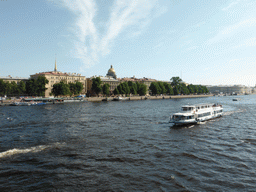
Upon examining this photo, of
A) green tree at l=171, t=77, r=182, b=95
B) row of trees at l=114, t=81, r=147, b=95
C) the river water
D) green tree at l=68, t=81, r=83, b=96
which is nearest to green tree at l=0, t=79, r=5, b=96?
green tree at l=68, t=81, r=83, b=96

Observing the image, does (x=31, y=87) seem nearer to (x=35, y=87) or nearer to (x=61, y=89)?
(x=35, y=87)

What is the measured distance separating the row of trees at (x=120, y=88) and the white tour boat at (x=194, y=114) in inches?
3641

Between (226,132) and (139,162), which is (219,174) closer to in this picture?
(139,162)

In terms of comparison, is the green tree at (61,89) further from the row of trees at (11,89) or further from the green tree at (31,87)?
the row of trees at (11,89)

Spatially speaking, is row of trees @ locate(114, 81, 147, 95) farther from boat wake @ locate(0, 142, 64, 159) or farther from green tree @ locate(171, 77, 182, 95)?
boat wake @ locate(0, 142, 64, 159)

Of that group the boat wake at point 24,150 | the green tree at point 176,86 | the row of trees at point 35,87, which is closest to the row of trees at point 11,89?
the row of trees at point 35,87

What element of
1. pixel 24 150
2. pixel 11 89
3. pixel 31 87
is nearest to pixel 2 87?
pixel 11 89

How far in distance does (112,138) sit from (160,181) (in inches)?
460

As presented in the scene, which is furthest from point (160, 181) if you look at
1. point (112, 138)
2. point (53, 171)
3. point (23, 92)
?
point (23, 92)

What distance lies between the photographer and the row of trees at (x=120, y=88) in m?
128

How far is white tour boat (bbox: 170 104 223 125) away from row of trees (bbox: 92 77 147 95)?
303 ft

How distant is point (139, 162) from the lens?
16.7 m

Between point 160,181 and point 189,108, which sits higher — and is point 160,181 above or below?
below

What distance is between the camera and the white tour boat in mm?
32781
